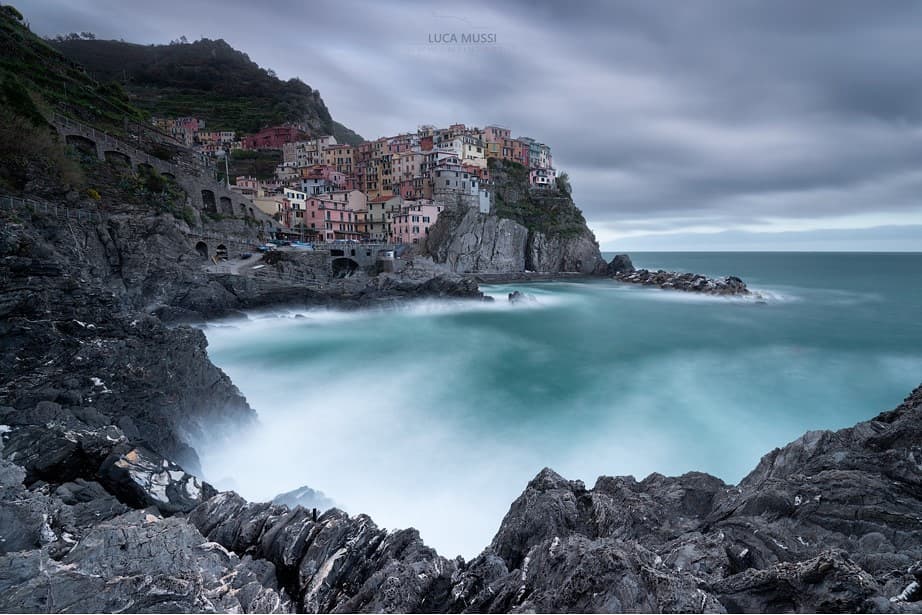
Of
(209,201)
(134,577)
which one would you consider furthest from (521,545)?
(209,201)

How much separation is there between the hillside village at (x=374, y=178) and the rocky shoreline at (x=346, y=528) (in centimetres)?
3633

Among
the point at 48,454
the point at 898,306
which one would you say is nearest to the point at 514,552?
the point at 48,454

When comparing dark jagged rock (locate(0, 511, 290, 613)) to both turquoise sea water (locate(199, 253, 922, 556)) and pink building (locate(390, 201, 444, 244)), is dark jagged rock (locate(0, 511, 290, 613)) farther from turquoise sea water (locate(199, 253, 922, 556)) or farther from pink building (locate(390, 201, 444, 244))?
pink building (locate(390, 201, 444, 244))

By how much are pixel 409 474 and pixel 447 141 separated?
55.1m

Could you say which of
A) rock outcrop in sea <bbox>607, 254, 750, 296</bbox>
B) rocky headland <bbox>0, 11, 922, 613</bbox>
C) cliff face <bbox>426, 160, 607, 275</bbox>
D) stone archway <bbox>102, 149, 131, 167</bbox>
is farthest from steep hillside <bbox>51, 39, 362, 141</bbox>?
rocky headland <bbox>0, 11, 922, 613</bbox>

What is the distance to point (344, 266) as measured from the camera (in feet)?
130

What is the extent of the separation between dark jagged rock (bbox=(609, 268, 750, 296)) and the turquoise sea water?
37.9ft

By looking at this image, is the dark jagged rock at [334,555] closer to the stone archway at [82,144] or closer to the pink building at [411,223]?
the stone archway at [82,144]

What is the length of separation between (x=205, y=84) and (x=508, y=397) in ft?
384

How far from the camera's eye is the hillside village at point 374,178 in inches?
1842

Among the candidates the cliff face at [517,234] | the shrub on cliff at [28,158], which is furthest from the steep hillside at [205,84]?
the shrub on cliff at [28,158]

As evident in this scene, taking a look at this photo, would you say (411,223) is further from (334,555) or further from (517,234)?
(334,555)

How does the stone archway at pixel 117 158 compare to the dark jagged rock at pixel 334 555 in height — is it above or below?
above

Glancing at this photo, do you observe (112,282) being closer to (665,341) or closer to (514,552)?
(514,552)
